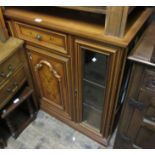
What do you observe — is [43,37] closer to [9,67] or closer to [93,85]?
[9,67]

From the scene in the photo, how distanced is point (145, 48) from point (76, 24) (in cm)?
37

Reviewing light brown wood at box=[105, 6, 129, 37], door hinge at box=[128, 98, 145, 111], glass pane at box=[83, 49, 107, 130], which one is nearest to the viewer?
light brown wood at box=[105, 6, 129, 37]

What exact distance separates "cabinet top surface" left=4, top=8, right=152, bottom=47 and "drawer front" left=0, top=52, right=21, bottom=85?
0.86ft

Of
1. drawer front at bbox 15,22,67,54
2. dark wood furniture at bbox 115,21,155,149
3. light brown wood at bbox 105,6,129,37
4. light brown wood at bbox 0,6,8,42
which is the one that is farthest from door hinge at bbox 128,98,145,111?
light brown wood at bbox 0,6,8,42

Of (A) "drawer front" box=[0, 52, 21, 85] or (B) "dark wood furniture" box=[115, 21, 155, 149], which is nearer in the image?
(B) "dark wood furniture" box=[115, 21, 155, 149]

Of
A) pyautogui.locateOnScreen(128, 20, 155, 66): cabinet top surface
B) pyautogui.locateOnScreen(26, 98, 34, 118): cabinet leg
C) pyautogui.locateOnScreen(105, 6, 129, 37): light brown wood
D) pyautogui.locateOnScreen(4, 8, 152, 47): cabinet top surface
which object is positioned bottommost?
pyautogui.locateOnScreen(26, 98, 34, 118): cabinet leg

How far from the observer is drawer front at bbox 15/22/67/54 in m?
0.96

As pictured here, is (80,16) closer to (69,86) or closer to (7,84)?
(69,86)

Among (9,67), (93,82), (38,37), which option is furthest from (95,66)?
(9,67)

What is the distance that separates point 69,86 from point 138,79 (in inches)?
20.9

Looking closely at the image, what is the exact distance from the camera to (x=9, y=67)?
1111 mm

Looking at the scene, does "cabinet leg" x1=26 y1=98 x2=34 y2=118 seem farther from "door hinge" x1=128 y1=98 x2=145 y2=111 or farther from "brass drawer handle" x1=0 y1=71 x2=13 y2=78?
"door hinge" x1=128 y1=98 x2=145 y2=111

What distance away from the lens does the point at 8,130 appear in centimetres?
148

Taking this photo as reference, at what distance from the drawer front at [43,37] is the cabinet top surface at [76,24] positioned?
50mm
